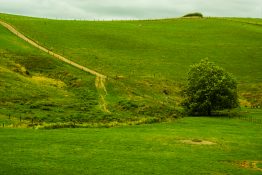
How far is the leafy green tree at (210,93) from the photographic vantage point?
2707 inches

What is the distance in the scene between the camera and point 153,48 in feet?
353

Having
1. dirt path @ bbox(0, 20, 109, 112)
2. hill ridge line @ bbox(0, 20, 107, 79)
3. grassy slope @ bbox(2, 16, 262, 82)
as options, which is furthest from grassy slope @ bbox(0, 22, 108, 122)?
grassy slope @ bbox(2, 16, 262, 82)

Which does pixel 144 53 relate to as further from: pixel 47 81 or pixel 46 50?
pixel 47 81

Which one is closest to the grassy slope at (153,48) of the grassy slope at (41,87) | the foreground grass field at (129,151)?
the grassy slope at (41,87)

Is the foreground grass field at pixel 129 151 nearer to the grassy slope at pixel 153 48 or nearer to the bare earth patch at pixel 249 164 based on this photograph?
the bare earth patch at pixel 249 164

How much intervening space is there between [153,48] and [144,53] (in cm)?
496

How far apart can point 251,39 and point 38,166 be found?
95168 millimetres

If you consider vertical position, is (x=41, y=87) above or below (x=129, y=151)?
above

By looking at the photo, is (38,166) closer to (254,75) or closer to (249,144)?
(249,144)

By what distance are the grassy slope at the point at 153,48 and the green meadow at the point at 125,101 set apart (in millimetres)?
235

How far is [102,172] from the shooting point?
Result: 31.0 m

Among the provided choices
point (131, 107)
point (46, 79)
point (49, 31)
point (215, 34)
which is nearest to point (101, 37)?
point (49, 31)

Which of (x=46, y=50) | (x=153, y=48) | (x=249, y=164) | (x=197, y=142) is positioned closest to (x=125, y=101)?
(x=197, y=142)

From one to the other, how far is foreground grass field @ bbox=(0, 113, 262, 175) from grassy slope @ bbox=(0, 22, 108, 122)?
36.0 feet
